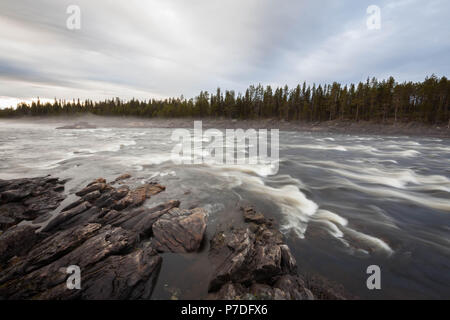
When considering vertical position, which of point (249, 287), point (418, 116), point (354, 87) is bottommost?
point (249, 287)

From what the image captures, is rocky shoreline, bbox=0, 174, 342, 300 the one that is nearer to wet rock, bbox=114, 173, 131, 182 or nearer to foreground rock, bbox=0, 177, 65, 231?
foreground rock, bbox=0, 177, 65, 231

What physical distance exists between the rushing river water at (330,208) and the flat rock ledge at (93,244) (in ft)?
1.76

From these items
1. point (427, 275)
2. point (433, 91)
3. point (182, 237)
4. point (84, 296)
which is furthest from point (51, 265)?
point (433, 91)

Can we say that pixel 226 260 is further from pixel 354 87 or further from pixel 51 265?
pixel 354 87

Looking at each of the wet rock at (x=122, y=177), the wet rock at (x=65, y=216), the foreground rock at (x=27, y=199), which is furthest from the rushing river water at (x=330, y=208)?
the wet rock at (x=65, y=216)

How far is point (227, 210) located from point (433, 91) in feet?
268

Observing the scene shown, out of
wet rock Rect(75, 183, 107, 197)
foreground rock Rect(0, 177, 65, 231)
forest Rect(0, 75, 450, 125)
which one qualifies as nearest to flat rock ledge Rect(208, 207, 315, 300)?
wet rock Rect(75, 183, 107, 197)

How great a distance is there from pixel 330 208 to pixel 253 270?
5583 mm

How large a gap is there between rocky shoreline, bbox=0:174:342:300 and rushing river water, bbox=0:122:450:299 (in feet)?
1.58

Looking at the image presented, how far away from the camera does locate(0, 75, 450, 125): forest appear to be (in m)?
54.9

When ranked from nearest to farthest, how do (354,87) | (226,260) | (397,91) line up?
(226,260) < (397,91) < (354,87)

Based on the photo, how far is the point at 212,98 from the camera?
99.5 m

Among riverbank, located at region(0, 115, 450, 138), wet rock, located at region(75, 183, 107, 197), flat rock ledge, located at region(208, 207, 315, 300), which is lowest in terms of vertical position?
flat rock ledge, located at region(208, 207, 315, 300)

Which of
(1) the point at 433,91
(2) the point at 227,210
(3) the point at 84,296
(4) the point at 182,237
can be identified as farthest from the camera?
(1) the point at 433,91
